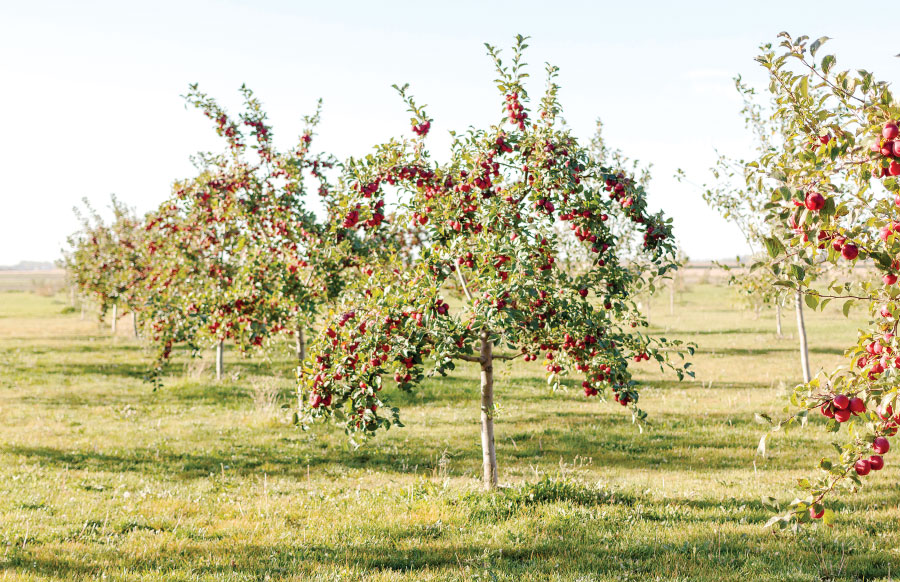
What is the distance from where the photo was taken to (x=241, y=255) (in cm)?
1101

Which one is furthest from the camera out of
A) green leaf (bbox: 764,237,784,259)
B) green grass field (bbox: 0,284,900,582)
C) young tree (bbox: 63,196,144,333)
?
young tree (bbox: 63,196,144,333)

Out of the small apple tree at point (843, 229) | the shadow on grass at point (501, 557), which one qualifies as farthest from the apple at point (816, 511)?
the shadow on grass at point (501, 557)

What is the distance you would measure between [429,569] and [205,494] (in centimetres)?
413

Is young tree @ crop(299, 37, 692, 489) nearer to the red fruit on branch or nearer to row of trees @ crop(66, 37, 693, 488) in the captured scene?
row of trees @ crop(66, 37, 693, 488)

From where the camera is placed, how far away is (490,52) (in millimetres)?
6859

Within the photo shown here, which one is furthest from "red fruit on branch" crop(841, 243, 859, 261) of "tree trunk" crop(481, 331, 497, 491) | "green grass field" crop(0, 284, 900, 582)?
"tree trunk" crop(481, 331, 497, 491)

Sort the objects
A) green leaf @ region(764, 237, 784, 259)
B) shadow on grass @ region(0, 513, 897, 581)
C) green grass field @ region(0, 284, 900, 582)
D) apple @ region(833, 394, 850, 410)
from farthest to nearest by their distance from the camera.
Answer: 1. green grass field @ region(0, 284, 900, 582)
2. shadow on grass @ region(0, 513, 897, 581)
3. apple @ region(833, 394, 850, 410)
4. green leaf @ region(764, 237, 784, 259)

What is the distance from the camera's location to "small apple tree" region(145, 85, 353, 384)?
356 inches

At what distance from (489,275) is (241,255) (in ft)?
20.5

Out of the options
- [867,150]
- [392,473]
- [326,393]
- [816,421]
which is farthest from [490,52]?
[816,421]

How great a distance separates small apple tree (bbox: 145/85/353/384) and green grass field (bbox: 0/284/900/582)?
2.16m

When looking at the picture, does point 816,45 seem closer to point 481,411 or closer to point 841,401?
point 841,401

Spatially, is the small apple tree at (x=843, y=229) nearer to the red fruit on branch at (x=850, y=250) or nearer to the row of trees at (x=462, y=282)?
the red fruit on branch at (x=850, y=250)

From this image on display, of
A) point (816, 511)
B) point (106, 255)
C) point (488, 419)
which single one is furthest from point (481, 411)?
point (106, 255)
